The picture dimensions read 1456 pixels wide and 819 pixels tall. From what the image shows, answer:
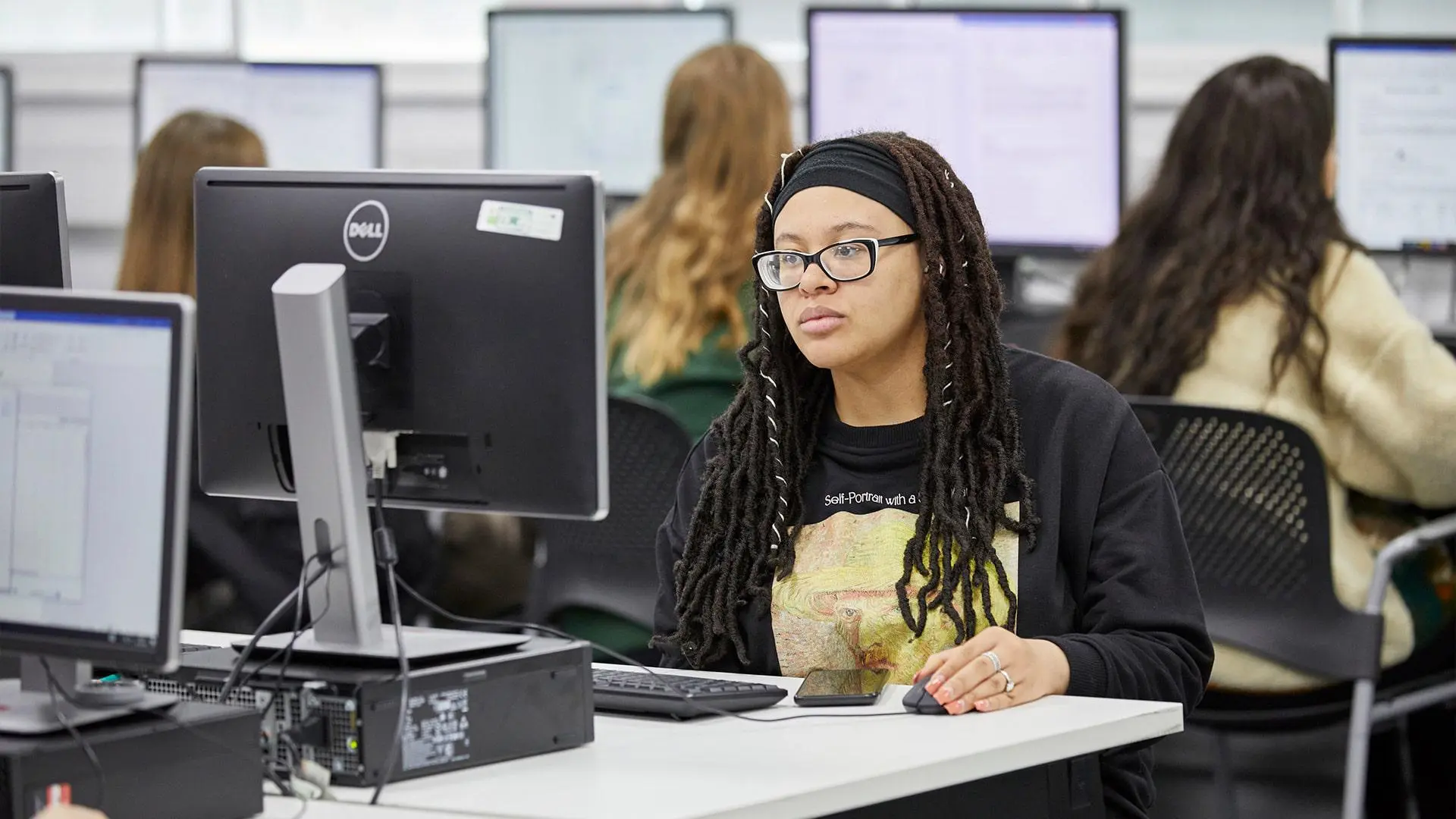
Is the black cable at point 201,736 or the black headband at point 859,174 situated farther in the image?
the black headband at point 859,174

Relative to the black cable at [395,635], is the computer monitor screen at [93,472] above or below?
above

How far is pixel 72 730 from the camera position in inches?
54.1

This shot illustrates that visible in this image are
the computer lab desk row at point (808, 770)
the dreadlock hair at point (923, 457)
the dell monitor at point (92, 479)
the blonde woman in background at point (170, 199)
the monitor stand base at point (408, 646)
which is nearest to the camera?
the dell monitor at point (92, 479)

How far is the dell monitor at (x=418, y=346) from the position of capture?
160cm

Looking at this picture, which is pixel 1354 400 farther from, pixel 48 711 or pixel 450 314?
pixel 48 711

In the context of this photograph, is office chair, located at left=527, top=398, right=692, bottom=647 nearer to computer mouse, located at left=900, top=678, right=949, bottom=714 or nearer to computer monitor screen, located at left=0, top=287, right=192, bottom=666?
computer mouse, located at left=900, top=678, right=949, bottom=714

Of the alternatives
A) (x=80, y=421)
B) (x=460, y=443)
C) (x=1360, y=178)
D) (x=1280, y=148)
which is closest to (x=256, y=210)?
(x=460, y=443)

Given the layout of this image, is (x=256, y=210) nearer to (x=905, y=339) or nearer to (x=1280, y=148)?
(x=905, y=339)

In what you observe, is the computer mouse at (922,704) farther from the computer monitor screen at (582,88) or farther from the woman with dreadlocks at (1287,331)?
the computer monitor screen at (582,88)

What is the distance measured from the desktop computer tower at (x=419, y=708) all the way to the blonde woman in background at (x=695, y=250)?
3.85ft

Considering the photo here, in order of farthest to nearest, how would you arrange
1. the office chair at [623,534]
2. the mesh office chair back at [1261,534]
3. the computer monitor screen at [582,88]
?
the computer monitor screen at [582,88] < the office chair at [623,534] < the mesh office chair back at [1261,534]

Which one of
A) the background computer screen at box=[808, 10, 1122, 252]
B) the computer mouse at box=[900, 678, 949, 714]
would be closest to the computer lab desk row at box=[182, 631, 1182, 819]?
the computer mouse at box=[900, 678, 949, 714]

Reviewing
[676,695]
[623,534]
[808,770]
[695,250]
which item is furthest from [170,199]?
[808,770]

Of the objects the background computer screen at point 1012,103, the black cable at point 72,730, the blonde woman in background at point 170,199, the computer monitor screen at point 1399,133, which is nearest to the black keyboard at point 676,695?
the black cable at point 72,730
